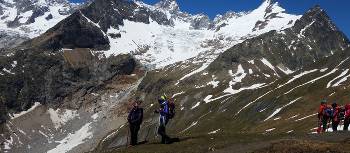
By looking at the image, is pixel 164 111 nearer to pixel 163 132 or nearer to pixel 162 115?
pixel 162 115

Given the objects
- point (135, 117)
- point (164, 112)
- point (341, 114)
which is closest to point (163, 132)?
point (164, 112)

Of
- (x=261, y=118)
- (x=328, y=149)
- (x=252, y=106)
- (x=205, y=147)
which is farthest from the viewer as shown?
(x=252, y=106)

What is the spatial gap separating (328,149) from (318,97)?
12649 centimetres

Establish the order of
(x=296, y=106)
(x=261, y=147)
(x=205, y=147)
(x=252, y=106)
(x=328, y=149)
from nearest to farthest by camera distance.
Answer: (x=328, y=149), (x=261, y=147), (x=205, y=147), (x=296, y=106), (x=252, y=106)

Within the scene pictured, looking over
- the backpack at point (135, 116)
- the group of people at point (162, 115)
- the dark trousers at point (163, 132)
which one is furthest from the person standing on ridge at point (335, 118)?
the backpack at point (135, 116)

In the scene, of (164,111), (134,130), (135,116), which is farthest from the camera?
(134,130)

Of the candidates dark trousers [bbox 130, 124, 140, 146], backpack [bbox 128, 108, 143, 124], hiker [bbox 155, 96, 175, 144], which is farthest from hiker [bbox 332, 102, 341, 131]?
dark trousers [bbox 130, 124, 140, 146]

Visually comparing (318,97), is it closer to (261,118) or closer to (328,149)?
(261,118)

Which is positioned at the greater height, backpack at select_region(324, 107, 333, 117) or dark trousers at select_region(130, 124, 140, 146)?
backpack at select_region(324, 107, 333, 117)

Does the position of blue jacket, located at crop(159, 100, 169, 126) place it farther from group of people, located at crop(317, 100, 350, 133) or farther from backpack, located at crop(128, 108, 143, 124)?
group of people, located at crop(317, 100, 350, 133)

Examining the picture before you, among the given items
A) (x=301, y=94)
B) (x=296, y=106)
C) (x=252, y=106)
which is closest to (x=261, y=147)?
(x=296, y=106)

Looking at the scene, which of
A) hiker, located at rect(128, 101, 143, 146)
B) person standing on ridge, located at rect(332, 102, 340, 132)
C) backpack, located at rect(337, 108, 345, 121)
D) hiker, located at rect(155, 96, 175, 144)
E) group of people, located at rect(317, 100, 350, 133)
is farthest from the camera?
backpack, located at rect(337, 108, 345, 121)

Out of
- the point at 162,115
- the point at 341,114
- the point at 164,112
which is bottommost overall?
the point at 341,114

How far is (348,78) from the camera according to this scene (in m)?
176
